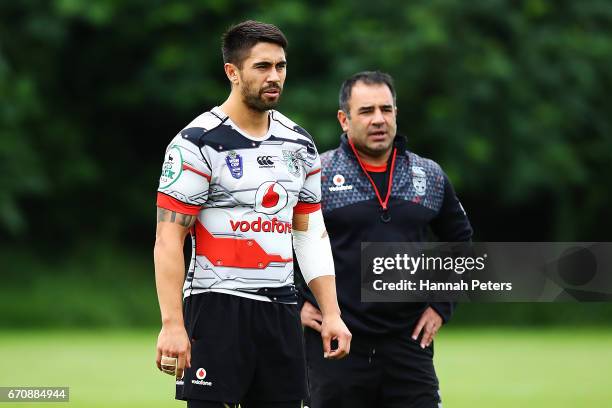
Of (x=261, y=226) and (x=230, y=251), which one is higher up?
(x=261, y=226)

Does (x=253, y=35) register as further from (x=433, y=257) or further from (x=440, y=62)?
(x=440, y=62)

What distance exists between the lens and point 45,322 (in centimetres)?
2353

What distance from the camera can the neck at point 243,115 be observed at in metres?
4.72

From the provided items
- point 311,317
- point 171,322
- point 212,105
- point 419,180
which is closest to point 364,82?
point 419,180

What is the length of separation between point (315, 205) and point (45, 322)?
1938cm

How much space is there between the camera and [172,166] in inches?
180

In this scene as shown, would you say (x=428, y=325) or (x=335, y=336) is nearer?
(x=335, y=336)

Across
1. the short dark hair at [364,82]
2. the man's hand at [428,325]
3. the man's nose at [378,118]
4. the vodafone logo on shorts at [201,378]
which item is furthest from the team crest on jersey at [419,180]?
the vodafone logo on shorts at [201,378]

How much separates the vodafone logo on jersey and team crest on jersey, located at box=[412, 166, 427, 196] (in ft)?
4.65

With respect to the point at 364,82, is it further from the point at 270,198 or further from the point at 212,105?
the point at 212,105

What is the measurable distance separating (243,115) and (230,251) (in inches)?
22.4

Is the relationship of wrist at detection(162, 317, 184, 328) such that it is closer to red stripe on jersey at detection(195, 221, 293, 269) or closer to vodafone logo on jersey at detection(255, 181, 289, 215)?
red stripe on jersey at detection(195, 221, 293, 269)

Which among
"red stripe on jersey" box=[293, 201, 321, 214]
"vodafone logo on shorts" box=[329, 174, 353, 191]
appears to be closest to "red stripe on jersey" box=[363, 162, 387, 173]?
"vodafone logo on shorts" box=[329, 174, 353, 191]

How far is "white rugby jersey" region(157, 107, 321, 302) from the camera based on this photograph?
459 cm
